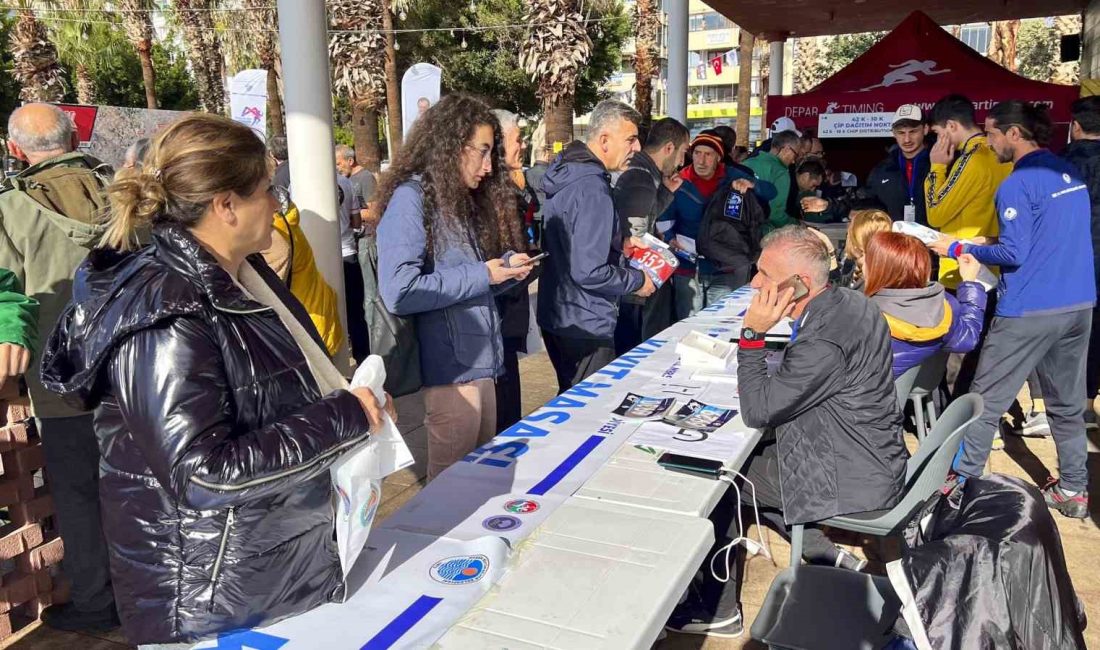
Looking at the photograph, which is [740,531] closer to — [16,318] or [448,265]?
[448,265]

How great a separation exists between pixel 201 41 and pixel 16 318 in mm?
24443

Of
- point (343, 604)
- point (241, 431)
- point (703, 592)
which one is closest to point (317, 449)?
point (241, 431)

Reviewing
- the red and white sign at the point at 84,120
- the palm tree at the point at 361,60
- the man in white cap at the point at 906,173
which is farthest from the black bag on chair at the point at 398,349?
the palm tree at the point at 361,60

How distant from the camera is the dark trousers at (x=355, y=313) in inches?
196

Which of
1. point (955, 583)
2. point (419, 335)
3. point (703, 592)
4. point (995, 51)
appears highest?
point (995, 51)

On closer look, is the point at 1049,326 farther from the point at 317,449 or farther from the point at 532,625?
the point at 317,449

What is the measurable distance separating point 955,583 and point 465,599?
999 mm

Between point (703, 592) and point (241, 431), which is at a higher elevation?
point (241, 431)

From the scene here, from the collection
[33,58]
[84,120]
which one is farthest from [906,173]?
[33,58]

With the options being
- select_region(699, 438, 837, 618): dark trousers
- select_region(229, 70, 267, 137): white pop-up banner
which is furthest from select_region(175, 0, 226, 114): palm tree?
select_region(699, 438, 837, 618): dark trousers

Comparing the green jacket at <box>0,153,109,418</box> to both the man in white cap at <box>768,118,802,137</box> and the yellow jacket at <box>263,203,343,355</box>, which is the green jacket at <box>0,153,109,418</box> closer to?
the yellow jacket at <box>263,203,343,355</box>

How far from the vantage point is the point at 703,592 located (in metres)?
2.78

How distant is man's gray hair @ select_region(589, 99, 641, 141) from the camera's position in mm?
3738

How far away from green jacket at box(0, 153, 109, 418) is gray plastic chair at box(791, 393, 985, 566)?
8.62 ft
